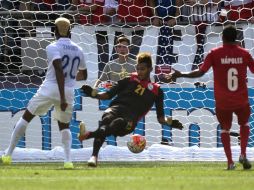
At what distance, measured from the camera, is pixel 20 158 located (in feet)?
49.2

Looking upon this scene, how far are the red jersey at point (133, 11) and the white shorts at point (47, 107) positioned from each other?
12.5 ft

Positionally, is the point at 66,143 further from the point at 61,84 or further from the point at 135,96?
the point at 135,96

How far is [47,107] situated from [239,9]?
4.57 metres

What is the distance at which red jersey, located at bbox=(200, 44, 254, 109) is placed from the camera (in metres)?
12.0

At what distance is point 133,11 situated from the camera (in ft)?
53.3

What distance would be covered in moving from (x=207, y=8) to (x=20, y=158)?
13.5 feet

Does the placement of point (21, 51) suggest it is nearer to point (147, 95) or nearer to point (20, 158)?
point (20, 158)

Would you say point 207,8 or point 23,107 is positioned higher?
point 207,8

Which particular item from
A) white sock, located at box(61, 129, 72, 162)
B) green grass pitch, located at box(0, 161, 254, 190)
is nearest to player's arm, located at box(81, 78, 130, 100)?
white sock, located at box(61, 129, 72, 162)

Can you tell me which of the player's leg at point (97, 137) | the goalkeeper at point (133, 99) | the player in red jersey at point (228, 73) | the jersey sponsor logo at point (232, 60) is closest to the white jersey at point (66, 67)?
the goalkeeper at point (133, 99)

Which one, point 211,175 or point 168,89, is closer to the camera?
point 211,175

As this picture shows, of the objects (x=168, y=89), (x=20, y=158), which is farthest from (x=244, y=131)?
Answer: (x=20, y=158)

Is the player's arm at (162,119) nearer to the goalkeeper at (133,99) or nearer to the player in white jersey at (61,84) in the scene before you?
the goalkeeper at (133,99)

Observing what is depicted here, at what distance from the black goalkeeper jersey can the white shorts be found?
68 centimetres
